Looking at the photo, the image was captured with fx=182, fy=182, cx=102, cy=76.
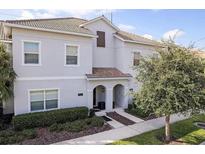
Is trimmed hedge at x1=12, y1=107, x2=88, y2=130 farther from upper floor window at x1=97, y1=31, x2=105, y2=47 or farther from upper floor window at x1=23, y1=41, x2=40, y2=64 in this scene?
upper floor window at x1=97, y1=31, x2=105, y2=47

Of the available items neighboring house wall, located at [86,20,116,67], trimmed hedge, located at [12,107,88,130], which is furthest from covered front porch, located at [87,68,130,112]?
trimmed hedge, located at [12,107,88,130]

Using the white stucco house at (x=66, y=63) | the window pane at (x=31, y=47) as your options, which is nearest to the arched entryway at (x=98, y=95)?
the white stucco house at (x=66, y=63)

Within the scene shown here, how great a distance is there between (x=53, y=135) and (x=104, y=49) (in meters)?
9.94

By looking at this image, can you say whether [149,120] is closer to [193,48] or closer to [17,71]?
[193,48]

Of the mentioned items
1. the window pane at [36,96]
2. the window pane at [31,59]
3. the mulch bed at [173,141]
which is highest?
the window pane at [31,59]

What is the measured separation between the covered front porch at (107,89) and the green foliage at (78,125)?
270 centimetres

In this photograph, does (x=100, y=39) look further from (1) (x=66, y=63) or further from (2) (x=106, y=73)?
(1) (x=66, y=63)

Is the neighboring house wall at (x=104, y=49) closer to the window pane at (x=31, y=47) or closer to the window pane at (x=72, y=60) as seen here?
the window pane at (x=72, y=60)

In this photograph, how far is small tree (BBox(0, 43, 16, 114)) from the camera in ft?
39.4

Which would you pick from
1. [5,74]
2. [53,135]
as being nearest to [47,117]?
[53,135]

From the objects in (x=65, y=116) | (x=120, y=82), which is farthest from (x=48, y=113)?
(x=120, y=82)

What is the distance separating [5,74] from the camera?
1202cm

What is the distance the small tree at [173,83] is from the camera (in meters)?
10.3

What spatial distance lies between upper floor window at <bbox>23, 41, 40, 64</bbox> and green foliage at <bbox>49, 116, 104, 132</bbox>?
5.01 m
